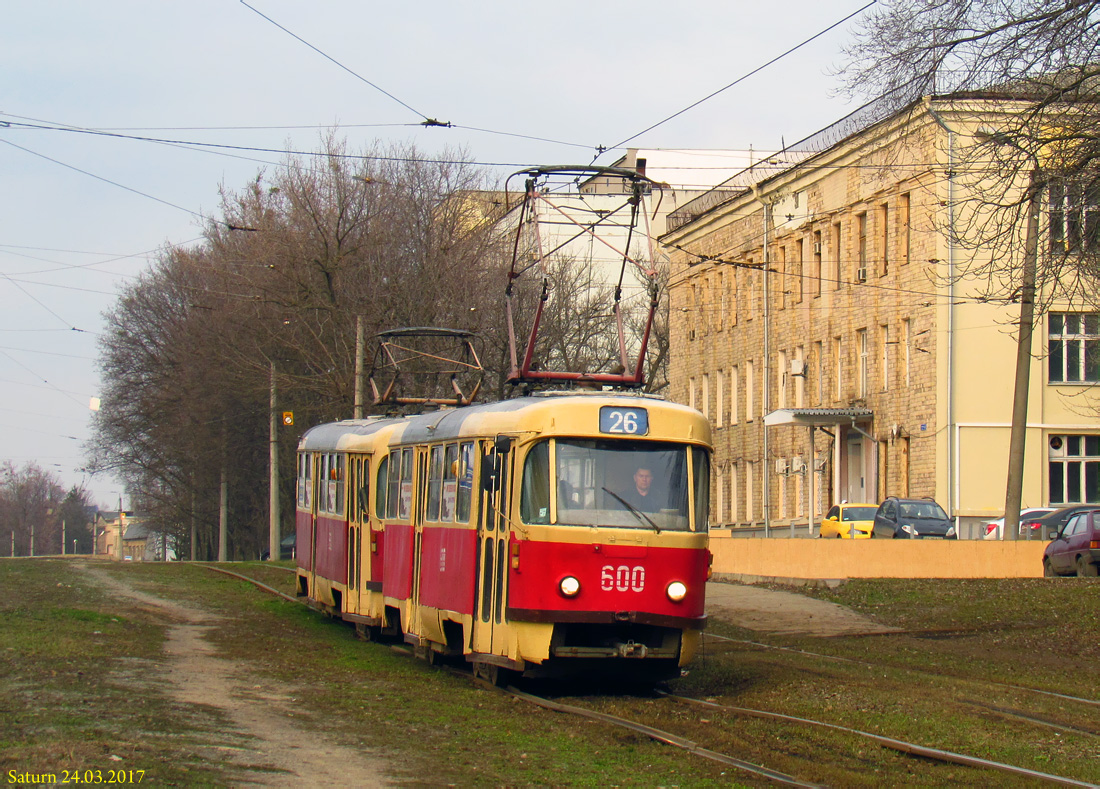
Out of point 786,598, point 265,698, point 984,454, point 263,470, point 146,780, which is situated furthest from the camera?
point 263,470

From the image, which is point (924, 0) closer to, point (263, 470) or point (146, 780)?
point (146, 780)

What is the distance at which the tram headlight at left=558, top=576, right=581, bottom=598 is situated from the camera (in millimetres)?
12195

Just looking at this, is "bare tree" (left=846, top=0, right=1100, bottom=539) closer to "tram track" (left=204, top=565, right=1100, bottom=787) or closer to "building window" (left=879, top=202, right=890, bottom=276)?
"tram track" (left=204, top=565, right=1100, bottom=787)

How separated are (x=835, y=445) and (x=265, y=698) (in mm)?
34573

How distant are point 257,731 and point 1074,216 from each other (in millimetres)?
11650

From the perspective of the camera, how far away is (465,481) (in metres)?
14.2

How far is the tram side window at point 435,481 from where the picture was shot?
597 inches

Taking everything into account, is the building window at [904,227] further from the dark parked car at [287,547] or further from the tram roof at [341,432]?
the dark parked car at [287,547]

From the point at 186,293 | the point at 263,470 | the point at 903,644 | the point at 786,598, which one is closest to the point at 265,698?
the point at 903,644

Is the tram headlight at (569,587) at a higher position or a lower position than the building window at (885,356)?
lower

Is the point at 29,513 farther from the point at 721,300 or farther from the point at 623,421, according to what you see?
the point at 623,421

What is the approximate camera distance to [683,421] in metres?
12.9

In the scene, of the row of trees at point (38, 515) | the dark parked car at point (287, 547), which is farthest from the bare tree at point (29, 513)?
the dark parked car at point (287, 547)

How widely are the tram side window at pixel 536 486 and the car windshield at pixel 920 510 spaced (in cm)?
2205
